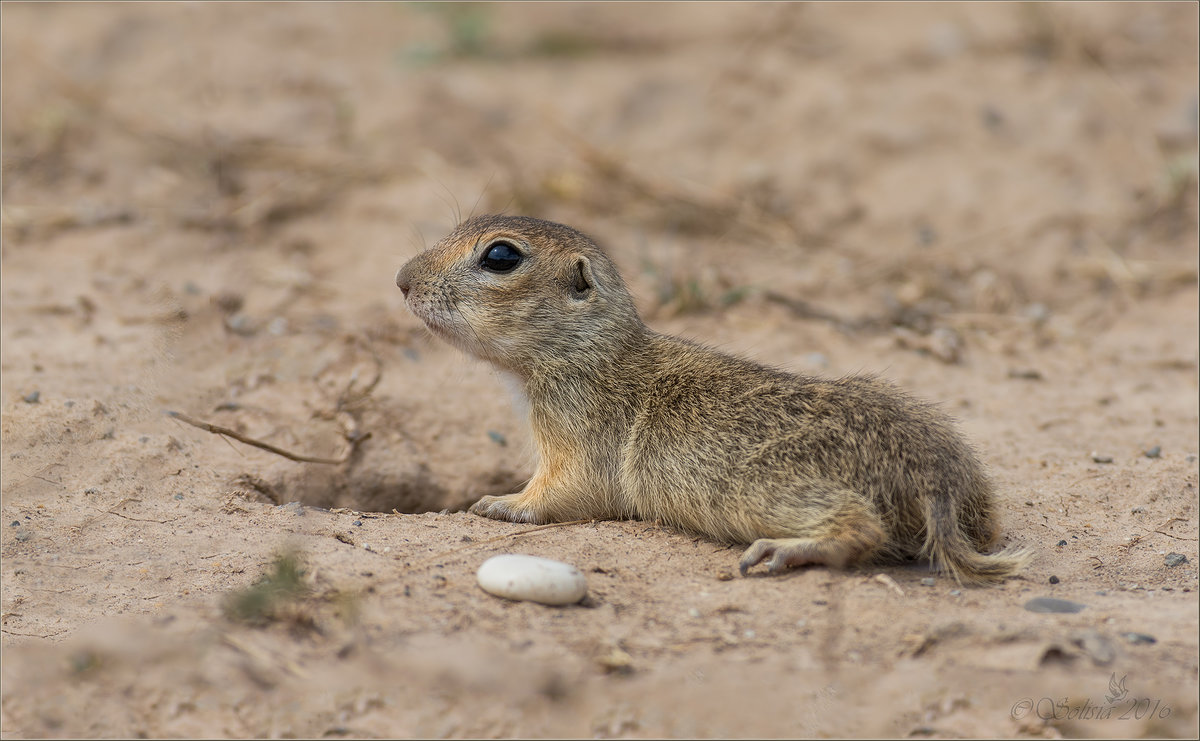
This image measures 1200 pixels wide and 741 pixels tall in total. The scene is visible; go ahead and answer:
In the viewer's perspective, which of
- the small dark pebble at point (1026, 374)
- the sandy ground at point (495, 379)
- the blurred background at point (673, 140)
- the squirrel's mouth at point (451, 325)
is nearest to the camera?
the sandy ground at point (495, 379)

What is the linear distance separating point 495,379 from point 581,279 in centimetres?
81

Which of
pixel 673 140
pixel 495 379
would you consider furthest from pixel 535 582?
pixel 673 140

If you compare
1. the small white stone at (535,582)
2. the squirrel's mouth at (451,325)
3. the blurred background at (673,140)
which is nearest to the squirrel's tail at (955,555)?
the small white stone at (535,582)

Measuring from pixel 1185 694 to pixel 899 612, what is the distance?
85 cm

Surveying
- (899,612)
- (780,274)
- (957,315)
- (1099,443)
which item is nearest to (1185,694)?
(899,612)

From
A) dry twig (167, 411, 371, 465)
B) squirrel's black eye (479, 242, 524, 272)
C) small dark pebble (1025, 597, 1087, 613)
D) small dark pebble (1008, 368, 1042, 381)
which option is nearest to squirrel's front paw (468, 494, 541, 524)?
dry twig (167, 411, 371, 465)

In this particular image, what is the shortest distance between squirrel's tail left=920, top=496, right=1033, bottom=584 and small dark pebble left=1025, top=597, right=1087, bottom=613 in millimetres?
250

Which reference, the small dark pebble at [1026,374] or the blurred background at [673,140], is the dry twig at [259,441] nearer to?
the blurred background at [673,140]

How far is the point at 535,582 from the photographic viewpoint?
3650 mm

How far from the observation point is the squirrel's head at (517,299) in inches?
191

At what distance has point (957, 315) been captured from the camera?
7.40m

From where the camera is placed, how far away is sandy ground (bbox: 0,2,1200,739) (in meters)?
3.24

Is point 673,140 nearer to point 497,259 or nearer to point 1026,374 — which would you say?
point 1026,374

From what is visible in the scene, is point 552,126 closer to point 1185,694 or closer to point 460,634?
point 460,634
